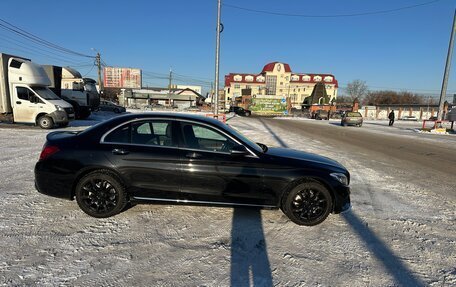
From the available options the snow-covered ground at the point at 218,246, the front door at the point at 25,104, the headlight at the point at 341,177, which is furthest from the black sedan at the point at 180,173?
the front door at the point at 25,104

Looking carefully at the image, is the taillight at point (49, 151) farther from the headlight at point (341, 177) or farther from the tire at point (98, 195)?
the headlight at point (341, 177)

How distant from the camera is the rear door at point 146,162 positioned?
404 centimetres

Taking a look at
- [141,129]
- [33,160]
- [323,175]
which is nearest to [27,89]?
[33,160]

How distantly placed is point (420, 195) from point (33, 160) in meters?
9.28

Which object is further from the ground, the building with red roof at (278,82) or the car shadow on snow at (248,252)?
the building with red roof at (278,82)

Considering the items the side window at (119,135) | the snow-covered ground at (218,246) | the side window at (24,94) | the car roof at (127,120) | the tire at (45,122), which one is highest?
the side window at (24,94)

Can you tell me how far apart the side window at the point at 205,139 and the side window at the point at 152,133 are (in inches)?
9.3

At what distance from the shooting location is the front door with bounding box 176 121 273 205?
4.01m

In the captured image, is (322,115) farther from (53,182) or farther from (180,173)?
(53,182)

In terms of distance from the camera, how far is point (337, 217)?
4492 millimetres

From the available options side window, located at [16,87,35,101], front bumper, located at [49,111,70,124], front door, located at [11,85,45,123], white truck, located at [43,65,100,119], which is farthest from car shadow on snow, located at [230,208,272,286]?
white truck, located at [43,65,100,119]

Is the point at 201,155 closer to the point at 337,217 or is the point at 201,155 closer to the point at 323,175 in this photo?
the point at 323,175

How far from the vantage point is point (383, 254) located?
3.40 m

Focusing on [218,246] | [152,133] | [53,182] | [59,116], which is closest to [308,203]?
[218,246]
